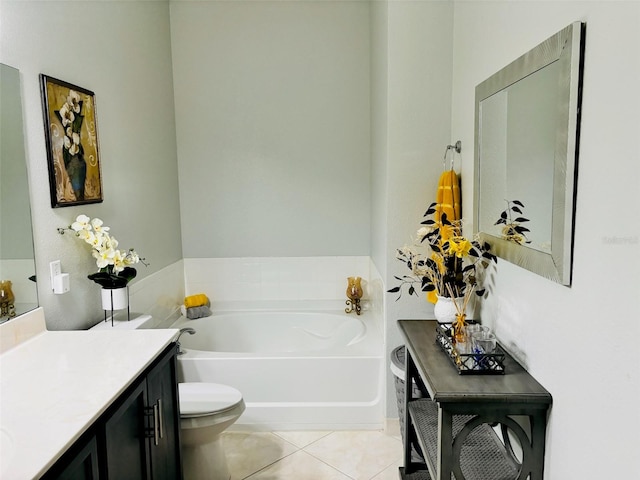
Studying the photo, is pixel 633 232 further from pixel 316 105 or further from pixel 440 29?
pixel 316 105

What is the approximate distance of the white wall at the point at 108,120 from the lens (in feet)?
6.11

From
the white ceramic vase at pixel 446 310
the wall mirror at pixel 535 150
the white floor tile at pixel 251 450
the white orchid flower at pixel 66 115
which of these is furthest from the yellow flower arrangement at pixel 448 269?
the white orchid flower at pixel 66 115

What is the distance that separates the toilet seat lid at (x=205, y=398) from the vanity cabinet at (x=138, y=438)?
0.75 ft

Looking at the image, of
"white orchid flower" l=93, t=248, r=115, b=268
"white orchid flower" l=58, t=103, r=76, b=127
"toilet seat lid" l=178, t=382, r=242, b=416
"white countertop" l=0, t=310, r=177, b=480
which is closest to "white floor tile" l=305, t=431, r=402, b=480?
"toilet seat lid" l=178, t=382, r=242, b=416

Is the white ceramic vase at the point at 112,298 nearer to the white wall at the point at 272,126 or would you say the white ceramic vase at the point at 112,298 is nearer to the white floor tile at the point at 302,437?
the white floor tile at the point at 302,437

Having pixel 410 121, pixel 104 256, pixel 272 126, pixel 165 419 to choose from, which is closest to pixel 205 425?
pixel 165 419

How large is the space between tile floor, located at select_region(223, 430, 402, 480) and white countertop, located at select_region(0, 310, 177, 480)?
43.1 inches

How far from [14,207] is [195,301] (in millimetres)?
1828

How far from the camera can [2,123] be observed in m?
1.68

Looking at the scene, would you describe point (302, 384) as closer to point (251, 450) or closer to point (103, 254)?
point (251, 450)

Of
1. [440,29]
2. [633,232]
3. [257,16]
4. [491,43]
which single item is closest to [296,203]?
[257,16]

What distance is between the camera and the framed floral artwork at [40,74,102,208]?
1.94 meters

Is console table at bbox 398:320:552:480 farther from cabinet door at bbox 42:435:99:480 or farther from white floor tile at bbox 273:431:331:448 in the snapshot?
white floor tile at bbox 273:431:331:448

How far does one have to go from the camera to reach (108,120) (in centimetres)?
249
